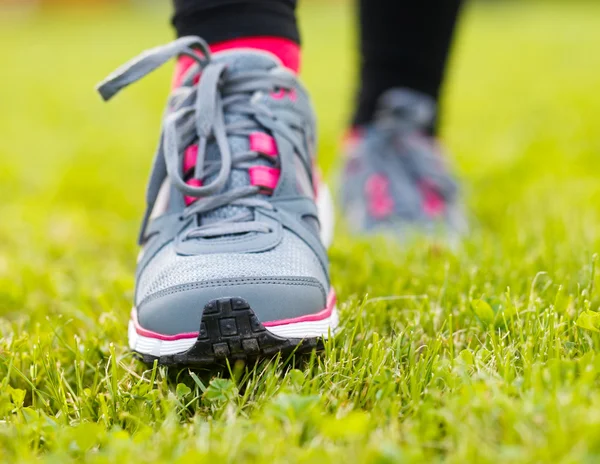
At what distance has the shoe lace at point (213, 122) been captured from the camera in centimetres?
142

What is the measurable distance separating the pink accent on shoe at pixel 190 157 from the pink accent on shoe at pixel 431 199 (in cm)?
111

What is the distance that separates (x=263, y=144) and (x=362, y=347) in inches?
20.6

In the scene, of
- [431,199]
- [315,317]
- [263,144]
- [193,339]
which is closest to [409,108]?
[431,199]

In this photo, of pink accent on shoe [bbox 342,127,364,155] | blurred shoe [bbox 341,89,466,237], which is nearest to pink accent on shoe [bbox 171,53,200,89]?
blurred shoe [bbox 341,89,466,237]

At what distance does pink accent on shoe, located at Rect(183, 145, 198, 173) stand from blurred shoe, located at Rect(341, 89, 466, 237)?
3.15 feet

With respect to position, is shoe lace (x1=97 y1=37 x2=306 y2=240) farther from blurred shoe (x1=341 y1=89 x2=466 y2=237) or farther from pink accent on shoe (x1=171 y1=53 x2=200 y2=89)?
blurred shoe (x1=341 y1=89 x2=466 y2=237)

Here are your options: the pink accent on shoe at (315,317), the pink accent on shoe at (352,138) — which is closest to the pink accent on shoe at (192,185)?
the pink accent on shoe at (315,317)

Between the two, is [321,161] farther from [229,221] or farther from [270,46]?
[229,221]

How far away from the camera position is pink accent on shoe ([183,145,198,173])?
4.95 feet

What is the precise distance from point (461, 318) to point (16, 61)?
10.1m

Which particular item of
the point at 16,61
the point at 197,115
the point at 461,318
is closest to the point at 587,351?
the point at 461,318

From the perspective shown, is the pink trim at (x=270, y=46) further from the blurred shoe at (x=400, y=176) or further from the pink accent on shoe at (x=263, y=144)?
the blurred shoe at (x=400, y=176)

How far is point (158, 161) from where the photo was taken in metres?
1.53

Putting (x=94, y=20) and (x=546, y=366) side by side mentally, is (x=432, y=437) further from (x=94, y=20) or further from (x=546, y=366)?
(x=94, y=20)
